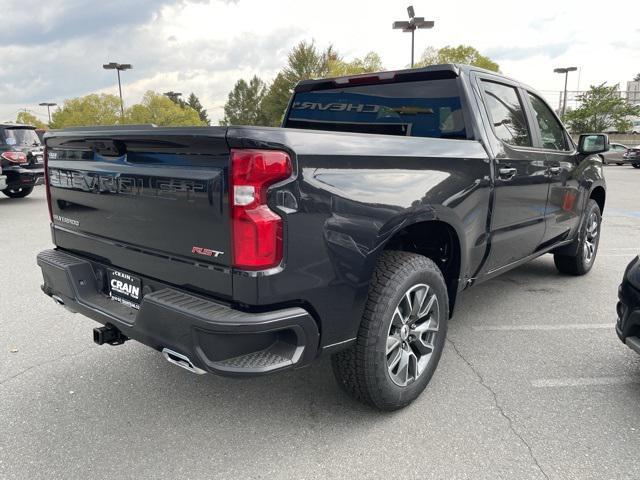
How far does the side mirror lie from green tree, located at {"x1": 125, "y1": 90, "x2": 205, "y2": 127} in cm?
5242

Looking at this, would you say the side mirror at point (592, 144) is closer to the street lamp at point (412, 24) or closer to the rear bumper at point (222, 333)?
the rear bumper at point (222, 333)

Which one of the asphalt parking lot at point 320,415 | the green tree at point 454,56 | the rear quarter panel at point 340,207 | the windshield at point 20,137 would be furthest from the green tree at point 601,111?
the rear quarter panel at point 340,207

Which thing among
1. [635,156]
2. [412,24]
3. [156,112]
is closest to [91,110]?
[156,112]

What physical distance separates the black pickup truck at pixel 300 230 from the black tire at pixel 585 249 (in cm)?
184

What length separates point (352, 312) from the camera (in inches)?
91.2

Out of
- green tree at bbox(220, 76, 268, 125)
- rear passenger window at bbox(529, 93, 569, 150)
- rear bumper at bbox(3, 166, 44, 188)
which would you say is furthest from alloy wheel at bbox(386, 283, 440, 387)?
green tree at bbox(220, 76, 268, 125)

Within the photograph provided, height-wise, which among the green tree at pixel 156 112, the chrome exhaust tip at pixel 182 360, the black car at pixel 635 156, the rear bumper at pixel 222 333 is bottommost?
the black car at pixel 635 156

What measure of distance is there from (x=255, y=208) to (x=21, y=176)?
11.9m

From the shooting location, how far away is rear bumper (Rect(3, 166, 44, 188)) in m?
11.6

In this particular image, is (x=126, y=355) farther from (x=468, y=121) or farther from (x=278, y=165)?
(x=468, y=121)

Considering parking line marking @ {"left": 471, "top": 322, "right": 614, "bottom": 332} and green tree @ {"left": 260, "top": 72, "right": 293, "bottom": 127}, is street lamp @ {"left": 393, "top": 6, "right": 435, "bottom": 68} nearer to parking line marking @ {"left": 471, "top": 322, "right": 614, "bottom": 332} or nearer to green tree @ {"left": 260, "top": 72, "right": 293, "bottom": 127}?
parking line marking @ {"left": 471, "top": 322, "right": 614, "bottom": 332}

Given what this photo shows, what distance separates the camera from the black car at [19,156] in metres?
11.5

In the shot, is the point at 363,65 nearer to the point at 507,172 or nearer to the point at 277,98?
the point at 277,98

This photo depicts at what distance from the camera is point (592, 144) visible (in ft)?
15.0
